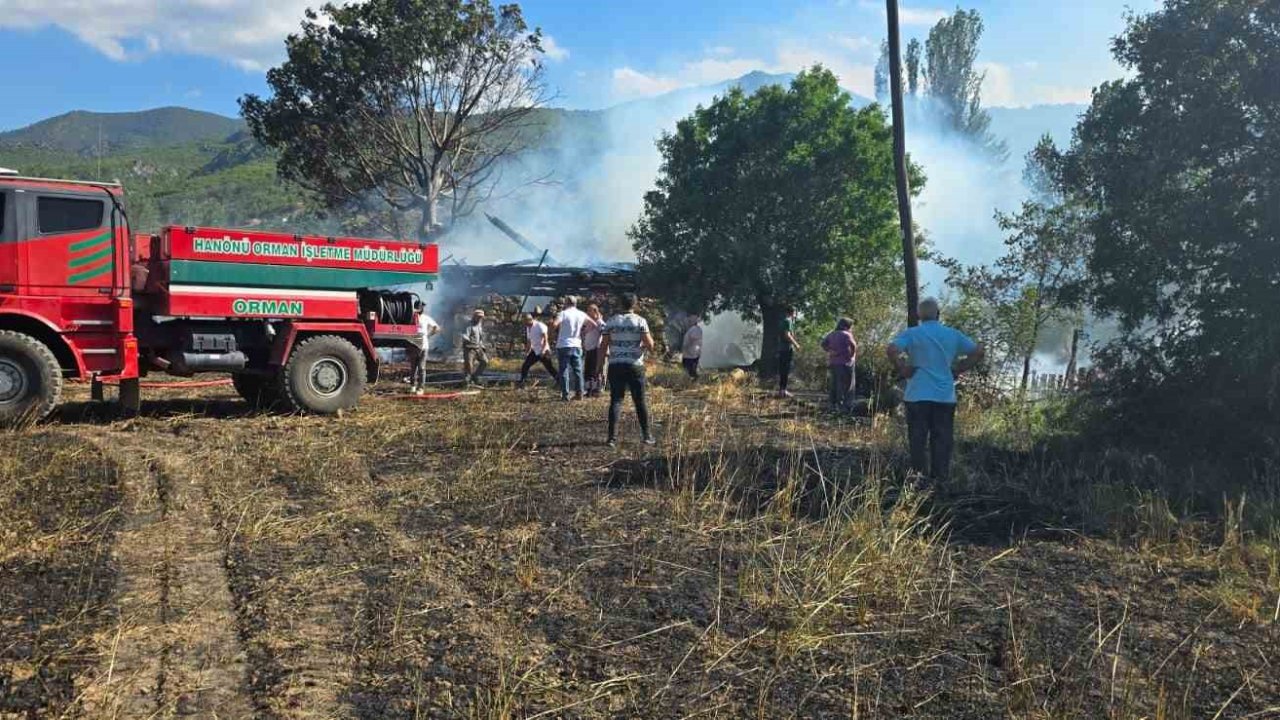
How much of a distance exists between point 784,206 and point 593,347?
7356mm

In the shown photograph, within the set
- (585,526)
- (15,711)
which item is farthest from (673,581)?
(15,711)

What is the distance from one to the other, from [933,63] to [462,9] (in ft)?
129

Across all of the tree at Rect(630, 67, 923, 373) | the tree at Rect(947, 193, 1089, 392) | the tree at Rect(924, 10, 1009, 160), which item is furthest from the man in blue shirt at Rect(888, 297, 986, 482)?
the tree at Rect(924, 10, 1009, 160)

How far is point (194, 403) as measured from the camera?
38.7ft

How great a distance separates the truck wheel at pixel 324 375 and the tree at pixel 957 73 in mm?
50093

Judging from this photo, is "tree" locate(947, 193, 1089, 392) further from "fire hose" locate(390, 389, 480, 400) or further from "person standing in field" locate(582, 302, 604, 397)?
"fire hose" locate(390, 389, 480, 400)

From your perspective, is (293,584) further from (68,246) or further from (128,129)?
(128,129)

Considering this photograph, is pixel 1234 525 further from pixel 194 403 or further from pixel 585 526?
pixel 194 403

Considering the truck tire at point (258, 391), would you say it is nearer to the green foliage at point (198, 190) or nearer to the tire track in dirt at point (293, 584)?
the tire track in dirt at point (293, 584)

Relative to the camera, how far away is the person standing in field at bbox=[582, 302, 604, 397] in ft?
44.9

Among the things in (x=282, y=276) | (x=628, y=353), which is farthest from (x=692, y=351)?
(x=628, y=353)

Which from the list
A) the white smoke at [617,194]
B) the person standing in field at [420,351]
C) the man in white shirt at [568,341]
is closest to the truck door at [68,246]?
the person standing in field at [420,351]

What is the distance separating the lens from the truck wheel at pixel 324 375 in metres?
10.5

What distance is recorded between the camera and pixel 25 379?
8.95 m
